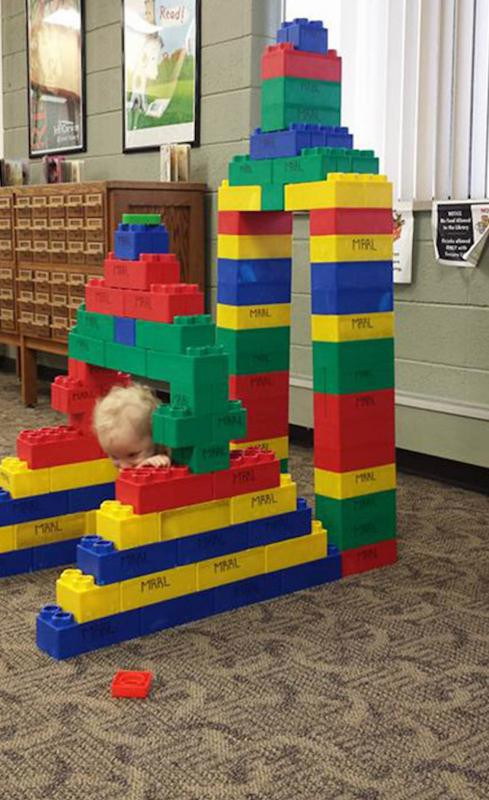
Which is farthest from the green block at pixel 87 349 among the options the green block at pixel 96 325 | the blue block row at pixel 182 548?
the blue block row at pixel 182 548

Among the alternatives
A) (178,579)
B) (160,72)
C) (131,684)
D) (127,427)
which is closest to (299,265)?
(160,72)

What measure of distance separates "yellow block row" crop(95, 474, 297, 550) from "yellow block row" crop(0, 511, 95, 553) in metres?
0.37

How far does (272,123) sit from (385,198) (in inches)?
13.5

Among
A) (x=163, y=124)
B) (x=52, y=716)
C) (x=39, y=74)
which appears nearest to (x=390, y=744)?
(x=52, y=716)

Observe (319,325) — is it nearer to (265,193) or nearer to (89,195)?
(265,193)

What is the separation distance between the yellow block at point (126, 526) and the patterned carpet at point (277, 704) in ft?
0.70

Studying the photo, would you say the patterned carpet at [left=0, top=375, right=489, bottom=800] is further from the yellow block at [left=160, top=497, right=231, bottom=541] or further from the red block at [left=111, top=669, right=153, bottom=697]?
the yellow block at [left=160, top=497, right=231, bottom=541]

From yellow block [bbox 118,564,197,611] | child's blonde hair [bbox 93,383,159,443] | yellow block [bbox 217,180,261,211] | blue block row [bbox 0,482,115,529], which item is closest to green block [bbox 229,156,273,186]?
yellow block [bbox 217,180,261,211]

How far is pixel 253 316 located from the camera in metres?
2.48

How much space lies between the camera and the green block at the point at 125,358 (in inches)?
85.0

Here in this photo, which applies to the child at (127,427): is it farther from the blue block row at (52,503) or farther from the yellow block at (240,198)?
the yellow block at (240,198)

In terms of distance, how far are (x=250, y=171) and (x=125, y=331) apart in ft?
1.75

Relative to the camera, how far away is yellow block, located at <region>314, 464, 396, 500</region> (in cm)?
224

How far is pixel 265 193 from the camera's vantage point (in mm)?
2311
